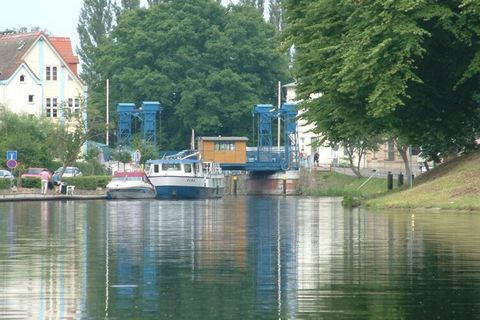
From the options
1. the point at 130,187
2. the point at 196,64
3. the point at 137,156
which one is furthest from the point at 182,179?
the point at 196,64

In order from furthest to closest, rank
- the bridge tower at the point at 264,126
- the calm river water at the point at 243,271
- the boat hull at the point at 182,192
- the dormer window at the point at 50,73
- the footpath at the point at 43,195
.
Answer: the dormer window at the point at 50,73 → the bridge tower at the point at 264,126 → the boat hull at the point at 182,192 → the footpath at the point at 43,195 → the calm river water at the point at 243,271

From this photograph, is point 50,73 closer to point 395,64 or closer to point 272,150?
point 272,150

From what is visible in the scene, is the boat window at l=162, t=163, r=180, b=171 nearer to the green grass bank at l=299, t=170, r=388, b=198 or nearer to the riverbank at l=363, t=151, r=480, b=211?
the green grass bank at l=299, t=170, r=388, b=198

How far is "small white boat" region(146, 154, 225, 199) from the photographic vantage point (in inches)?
3944

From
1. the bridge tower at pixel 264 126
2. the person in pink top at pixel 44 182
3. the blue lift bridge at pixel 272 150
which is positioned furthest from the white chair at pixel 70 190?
the bridge tower at pixel 264 126

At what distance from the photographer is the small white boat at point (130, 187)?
92438 millimetres

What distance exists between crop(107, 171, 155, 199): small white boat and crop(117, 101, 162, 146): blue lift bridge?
96.7 ft

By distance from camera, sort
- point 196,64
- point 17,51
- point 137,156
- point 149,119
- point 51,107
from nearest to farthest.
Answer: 1. point 137,156
2. point 149,119
3. point 17,51
4. point 51,107
5. point 196,64

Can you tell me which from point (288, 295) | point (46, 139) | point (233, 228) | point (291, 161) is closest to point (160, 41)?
point (291, 161)

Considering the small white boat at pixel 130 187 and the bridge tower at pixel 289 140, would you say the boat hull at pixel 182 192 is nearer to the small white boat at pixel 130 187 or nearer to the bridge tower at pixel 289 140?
the small white boat at pixel 130 187

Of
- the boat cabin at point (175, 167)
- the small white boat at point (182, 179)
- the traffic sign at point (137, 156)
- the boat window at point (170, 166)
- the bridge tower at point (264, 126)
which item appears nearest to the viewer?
the small white boat at point (182, 179)

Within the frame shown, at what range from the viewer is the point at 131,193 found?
93.5m

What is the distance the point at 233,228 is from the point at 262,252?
11.7 metres

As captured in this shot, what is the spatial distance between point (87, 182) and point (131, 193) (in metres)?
6.46
